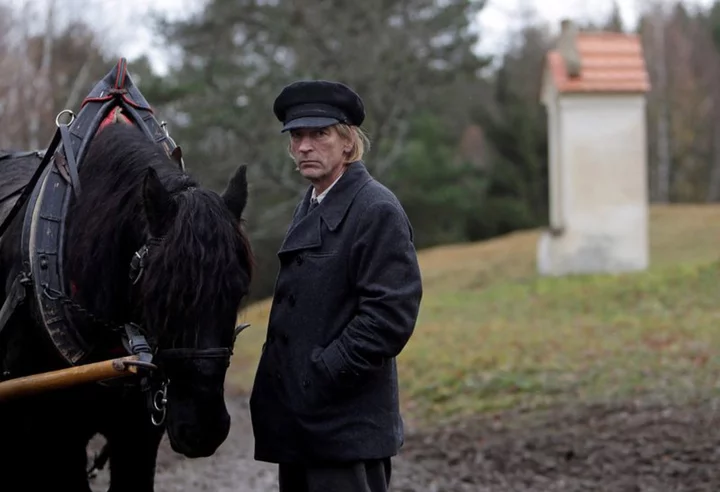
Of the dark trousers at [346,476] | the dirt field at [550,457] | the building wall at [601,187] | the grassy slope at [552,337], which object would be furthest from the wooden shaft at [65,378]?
the building wall at [601,187]

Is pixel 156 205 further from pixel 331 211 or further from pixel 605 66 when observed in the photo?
pixel 605 66

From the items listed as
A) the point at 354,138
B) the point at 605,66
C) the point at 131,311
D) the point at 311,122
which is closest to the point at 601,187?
the point at 605,66

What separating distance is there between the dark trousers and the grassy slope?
247 centimetres

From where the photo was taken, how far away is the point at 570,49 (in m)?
15.5

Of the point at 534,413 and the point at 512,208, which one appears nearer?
the point at 534,413

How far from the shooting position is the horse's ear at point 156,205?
2.93 m

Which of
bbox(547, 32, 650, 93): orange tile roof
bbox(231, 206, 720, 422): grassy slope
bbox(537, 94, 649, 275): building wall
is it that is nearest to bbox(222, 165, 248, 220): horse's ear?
bbox(231, 206, 720, 422): grassy slope

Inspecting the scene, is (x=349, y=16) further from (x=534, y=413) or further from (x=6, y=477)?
(x=6, y=477)

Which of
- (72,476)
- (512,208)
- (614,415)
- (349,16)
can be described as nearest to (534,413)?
(614,415)

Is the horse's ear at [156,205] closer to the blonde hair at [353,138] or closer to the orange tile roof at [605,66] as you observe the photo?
the blonde hair at [353,138]

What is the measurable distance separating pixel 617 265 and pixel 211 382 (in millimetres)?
12840

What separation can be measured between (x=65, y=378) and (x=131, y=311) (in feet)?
0.93

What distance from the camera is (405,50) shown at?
19906 millimetres

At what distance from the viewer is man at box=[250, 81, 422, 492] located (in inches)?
116
